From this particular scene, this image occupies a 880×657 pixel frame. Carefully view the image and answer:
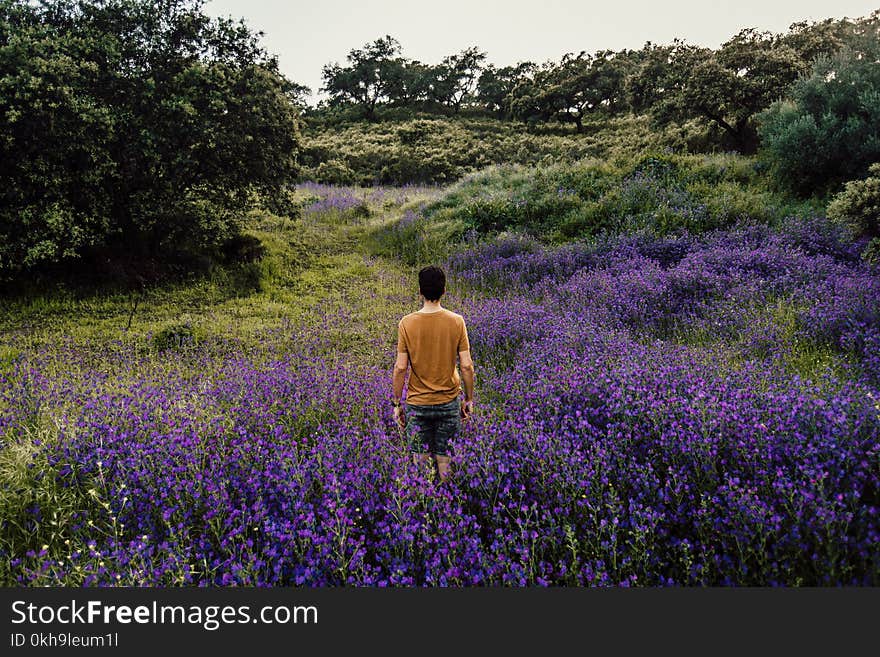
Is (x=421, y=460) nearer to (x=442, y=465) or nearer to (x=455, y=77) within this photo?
(x=442, y=465)

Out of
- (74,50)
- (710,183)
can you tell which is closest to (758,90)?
(710,183)

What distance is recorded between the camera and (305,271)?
444 inches

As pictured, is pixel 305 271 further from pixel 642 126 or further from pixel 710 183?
pixel 642 126

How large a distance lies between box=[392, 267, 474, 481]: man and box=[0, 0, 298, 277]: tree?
7.82 metres

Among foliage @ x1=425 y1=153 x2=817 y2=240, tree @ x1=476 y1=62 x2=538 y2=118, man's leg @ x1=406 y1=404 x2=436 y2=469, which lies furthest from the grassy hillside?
man's leg @ x1=406 y1=404 x2=436 y2=469

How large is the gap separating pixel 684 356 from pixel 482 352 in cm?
226

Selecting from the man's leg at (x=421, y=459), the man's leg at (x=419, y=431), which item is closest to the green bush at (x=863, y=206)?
the man's leg at (x=419, y=431)

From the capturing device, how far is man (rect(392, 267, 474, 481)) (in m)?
3.52

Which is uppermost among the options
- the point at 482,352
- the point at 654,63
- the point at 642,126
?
the point at 654,63

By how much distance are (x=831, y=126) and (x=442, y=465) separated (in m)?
11.4

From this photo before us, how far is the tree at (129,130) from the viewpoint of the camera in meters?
8.34

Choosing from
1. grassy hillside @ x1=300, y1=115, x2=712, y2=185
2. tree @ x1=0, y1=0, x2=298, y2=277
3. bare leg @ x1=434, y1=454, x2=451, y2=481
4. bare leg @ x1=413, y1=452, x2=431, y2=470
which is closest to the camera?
bare leg @ x1=413, y1=452, x2=431, y2=470

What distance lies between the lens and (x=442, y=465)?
3.59 meters

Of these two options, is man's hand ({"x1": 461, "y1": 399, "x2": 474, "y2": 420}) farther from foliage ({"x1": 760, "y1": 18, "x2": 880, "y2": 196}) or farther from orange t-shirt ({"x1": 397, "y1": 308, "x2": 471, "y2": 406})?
foliage ({"x1": 760, "y1": 18, "x2": 880, "y2": 196})
